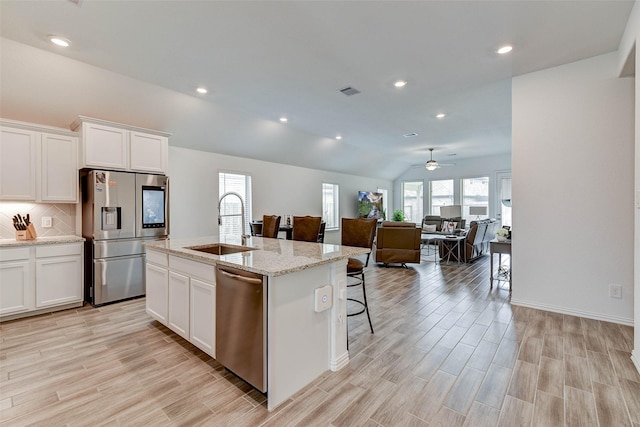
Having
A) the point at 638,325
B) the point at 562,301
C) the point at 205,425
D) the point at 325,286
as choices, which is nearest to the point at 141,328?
the point at 205,425

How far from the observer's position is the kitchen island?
1.80 metres

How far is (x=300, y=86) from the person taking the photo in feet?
13.0

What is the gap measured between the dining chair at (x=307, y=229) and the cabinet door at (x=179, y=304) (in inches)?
53.3

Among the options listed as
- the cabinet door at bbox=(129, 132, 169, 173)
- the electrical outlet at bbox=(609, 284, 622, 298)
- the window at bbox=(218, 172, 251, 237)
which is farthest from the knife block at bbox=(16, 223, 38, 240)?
the electrical outlet at bbox=(609, 284, 622, 298)

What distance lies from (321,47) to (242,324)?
2704 millimetres

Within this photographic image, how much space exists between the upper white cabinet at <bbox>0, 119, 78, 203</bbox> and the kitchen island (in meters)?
2.09

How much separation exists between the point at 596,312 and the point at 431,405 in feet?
8.95

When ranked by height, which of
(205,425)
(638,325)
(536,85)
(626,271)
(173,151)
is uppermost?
(536,85)

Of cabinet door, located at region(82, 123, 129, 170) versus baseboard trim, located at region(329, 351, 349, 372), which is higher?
cabinet door, located at region(82, 123, 129, 170)

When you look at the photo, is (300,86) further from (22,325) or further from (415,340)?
(22,325)

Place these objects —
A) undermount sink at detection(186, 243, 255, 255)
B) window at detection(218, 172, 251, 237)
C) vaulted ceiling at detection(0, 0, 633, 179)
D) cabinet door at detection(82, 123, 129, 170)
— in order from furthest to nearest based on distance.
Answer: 1. window at detection(218, 172, 251, 237)
2. cabinet door at detection(82, 123, 129, 170)
3. undermount sink at detection(186, 243, 255, 255)
4. vaulted ceiling at detection(0, 0, 633, 179)

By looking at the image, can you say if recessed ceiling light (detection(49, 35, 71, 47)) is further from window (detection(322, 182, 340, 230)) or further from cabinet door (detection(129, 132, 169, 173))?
window (detection(322, 182, 340, 230))

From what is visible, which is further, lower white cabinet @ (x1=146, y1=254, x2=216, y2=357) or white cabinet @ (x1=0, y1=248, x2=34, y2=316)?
white cabinet @ (x1=0, y1=248, x2=34, y2=316)

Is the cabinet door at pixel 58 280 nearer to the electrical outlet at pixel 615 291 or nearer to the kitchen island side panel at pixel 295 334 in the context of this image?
the kitchen island side panel at pixel 295 334
